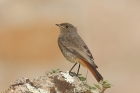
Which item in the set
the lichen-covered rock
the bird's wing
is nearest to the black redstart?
the bird's wing

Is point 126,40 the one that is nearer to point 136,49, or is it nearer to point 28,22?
point 136,49

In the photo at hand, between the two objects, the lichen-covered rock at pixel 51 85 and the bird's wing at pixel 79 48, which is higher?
the bird's wing at pixel 79 48

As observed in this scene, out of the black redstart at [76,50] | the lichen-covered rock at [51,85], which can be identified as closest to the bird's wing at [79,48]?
the black redstart at [76,50]

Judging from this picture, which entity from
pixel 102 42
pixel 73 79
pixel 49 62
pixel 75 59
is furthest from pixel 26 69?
pixel 73 79

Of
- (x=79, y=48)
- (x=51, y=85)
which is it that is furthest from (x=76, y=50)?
(x=51, y=85)

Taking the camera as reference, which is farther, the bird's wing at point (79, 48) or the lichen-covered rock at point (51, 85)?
the bird's wing at point (79, 48)

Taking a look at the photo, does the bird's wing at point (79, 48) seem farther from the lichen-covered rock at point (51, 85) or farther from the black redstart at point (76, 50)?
the lichen-covered rock at point (51, 85)

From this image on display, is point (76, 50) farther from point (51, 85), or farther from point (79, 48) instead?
point (51, 85)

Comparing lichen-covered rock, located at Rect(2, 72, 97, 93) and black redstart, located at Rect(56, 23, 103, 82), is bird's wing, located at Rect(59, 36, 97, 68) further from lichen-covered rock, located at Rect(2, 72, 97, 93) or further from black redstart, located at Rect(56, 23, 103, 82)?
lichen-covered rock, located at Rect(2, 72, 97, 93)
